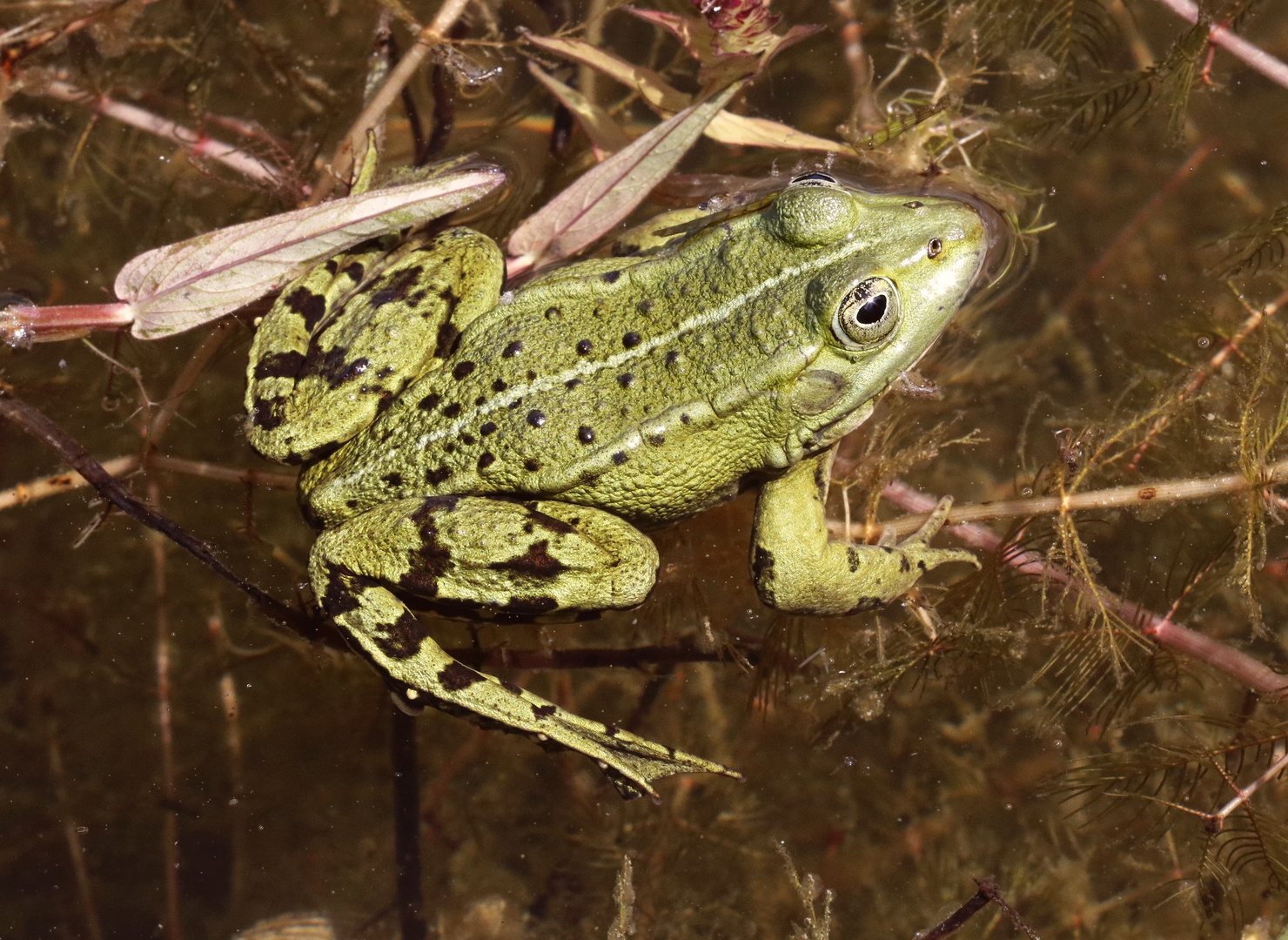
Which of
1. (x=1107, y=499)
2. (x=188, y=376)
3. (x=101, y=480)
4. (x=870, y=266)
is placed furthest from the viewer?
(x=188, y=376)

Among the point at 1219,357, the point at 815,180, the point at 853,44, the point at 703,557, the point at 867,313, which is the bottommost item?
the point at 703,557

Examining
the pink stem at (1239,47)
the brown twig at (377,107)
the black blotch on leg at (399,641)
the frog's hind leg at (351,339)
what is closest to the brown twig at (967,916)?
the black blotch on leg at (399,641)

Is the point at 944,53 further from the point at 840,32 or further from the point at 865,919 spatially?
the point at 865,919

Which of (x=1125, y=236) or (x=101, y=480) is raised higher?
(x=1125, y=236)

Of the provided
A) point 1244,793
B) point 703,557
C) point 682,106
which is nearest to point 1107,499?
point 1244,793

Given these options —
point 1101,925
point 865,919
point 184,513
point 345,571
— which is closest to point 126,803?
point 184,513

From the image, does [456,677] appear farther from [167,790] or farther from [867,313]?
[167,790]

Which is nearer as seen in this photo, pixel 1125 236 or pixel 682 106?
pixel 682 106
